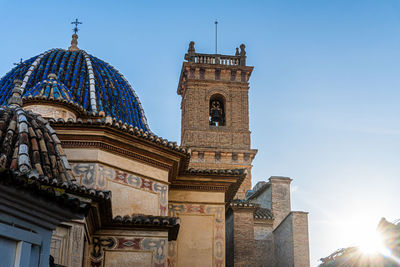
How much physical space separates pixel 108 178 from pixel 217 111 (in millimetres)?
22589

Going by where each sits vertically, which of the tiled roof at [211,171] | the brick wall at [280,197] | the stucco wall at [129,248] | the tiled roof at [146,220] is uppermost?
the brick wall at [280,197]

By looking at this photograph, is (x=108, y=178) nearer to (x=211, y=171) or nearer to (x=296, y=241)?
(x=211, y=171)

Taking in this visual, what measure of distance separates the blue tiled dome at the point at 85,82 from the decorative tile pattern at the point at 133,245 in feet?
12.6

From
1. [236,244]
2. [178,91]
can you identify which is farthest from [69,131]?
[178,91]

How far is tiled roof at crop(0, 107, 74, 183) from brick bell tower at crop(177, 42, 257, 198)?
22.4m

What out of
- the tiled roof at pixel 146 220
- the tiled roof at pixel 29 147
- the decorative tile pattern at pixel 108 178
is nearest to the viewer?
the tiled roof at pixel 29 147

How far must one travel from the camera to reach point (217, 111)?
108 feet

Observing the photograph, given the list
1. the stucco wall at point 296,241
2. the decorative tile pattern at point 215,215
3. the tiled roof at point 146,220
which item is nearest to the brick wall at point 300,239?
the stucco wall at point 296,241

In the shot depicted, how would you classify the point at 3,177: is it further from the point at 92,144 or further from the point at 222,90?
the point at 222,90

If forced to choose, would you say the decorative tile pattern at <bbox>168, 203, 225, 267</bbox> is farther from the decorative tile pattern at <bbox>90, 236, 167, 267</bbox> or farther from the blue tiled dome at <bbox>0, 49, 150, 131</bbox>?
the blue tiled dome at <bbox>0, 49, 150, 131</bbox>

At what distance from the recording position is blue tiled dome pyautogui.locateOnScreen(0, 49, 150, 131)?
14.1 meters

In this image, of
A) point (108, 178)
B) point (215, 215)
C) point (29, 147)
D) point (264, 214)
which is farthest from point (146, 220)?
point (264, 214)

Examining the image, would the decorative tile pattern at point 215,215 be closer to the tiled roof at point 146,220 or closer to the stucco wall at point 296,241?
the tiled roof at point 146,220

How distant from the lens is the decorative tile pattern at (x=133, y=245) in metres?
10.2
